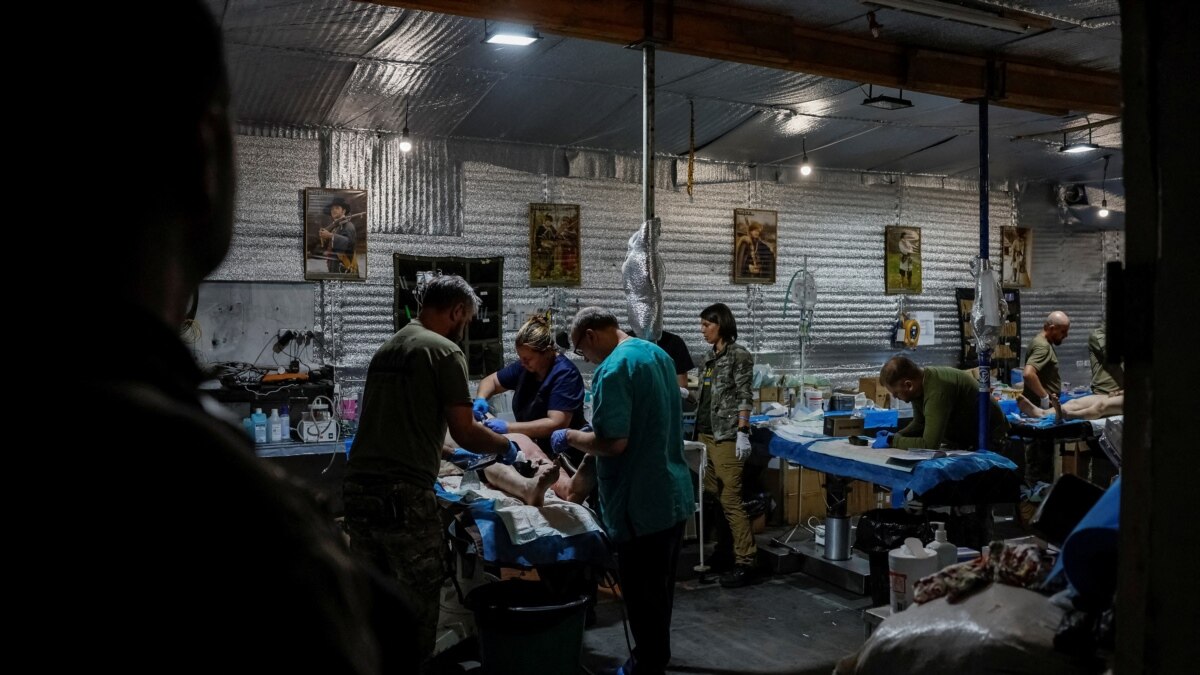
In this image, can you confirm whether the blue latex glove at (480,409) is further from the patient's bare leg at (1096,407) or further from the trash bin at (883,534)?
the patient's bare leg at (1096,407)

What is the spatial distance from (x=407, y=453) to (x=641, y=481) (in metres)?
1.29

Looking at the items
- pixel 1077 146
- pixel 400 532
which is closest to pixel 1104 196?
pixel 1077 146

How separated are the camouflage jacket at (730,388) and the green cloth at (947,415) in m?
1.31

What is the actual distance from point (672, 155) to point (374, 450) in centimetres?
672

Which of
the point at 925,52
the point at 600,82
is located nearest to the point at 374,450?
the point at 600,82

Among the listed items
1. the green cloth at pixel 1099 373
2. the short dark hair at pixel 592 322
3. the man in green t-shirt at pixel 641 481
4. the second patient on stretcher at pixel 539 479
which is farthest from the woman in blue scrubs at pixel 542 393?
the green cloth at pixel 1099 373

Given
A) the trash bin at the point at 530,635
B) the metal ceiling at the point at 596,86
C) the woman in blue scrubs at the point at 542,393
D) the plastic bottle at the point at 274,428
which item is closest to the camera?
the trash bin at the point at 530,635

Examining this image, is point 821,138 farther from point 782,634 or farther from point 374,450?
point 374,450

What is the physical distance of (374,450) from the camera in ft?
14.2

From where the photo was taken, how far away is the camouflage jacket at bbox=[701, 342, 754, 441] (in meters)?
7.47

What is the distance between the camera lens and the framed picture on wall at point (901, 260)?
39.0 ft

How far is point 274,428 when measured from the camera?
7.75 m

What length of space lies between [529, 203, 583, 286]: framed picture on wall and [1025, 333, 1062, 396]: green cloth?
556 centimetres

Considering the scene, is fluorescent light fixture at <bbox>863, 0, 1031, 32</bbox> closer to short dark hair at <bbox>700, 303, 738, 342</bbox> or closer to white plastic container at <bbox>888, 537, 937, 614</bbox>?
short dark hair at <bbox>700, 303, 738, 342</bbox>
